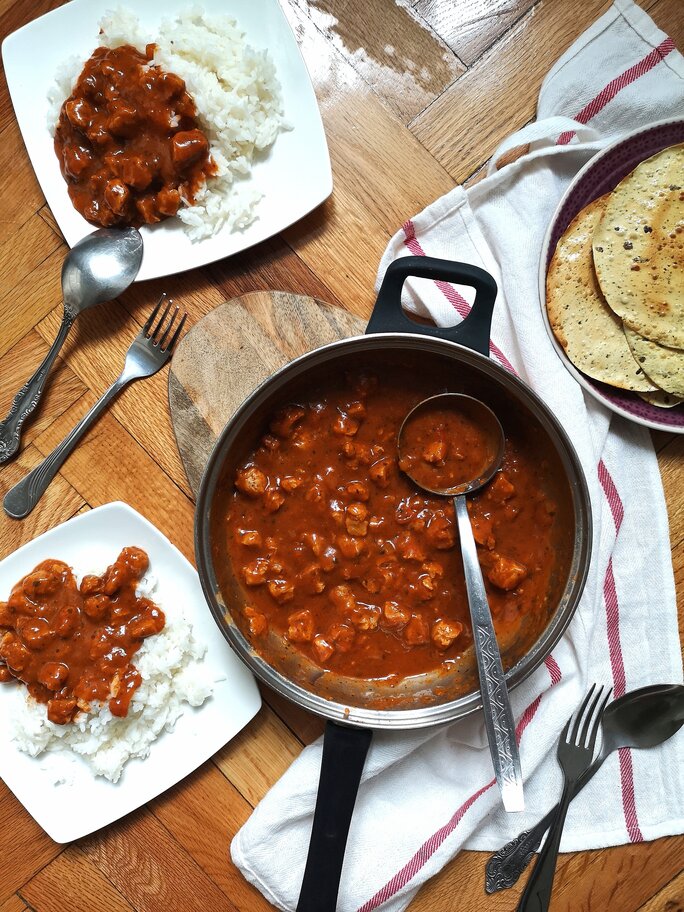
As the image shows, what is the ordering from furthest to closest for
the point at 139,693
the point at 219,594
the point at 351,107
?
1. the point at 351,107
2. the point at 139,693
3. the point at 219,594

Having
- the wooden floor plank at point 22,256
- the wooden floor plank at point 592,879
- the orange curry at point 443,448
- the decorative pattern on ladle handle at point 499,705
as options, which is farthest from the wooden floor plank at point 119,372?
the wooden floor plank at point 592,879

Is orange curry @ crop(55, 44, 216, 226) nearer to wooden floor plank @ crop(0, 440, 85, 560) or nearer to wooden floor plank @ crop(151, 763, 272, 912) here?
wooden floor plank @ crop(0, 440, 85, 560)

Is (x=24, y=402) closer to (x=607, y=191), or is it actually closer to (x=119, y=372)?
(x=119, y=372)

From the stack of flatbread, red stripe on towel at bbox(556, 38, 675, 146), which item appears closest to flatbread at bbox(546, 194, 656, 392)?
the stack of flatbread

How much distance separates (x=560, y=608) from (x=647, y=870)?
3.01ft

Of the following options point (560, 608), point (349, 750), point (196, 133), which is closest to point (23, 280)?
point (196, 133)

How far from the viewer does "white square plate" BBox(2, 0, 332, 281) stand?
6.76ft

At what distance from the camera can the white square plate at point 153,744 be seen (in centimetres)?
204

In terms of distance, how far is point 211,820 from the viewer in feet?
6.95

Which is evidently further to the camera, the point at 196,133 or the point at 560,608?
the point at 196,133

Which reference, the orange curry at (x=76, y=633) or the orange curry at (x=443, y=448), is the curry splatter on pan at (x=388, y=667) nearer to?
the orange curry at (x=443, y=448)

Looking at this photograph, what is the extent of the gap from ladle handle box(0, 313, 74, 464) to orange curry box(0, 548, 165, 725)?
1.23 ft

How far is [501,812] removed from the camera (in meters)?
2.07

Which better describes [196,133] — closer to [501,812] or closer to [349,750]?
[349,750]
